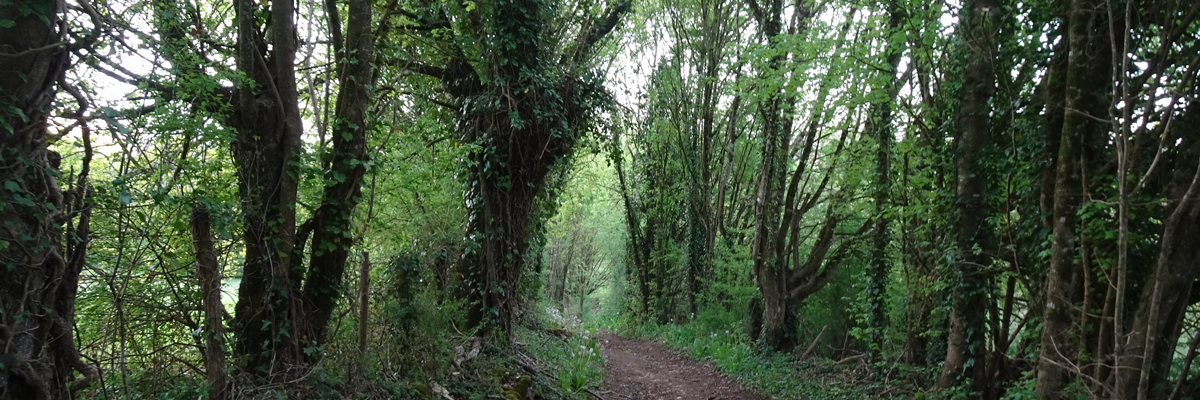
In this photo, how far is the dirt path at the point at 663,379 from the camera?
27.0 feet

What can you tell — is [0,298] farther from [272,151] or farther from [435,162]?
[435,162]

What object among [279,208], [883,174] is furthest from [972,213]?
[279,208]

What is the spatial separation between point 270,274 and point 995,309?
6.87 m

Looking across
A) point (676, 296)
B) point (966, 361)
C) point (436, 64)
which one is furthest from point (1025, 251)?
point (676, 296)

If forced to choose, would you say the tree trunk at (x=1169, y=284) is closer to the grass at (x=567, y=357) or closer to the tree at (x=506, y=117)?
the grass at (x=567, y=357)

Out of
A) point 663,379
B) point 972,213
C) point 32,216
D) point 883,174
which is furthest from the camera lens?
point 663,379

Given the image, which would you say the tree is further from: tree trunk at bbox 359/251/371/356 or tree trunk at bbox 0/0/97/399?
tree trunk at bbox 0/0/97/399

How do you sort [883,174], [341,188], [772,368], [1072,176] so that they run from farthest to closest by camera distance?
[772,368] → [883,174] → [341,188] → [1072,176]

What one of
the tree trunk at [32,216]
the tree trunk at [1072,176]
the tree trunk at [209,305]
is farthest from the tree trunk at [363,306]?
the tree trunk at [1072,176]

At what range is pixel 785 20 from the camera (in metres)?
10.9

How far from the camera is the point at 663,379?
9.62 meters

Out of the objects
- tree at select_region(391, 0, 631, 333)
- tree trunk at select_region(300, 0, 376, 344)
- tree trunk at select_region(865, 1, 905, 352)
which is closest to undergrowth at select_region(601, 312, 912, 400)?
tree trunk at select_region(865, 1, 905, 352)

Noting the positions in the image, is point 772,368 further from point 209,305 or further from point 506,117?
point 209,305

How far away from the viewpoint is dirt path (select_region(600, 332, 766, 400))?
823cm
